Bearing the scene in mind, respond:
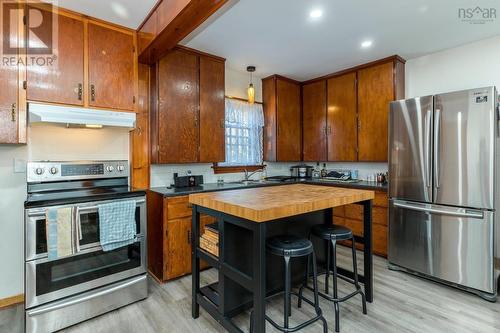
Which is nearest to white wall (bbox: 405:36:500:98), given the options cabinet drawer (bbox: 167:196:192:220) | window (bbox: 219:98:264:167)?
window (bbox: 219:98:264:167)

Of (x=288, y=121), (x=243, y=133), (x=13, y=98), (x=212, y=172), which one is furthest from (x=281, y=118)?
(x=13, y=98)

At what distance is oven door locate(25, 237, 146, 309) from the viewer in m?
1.89

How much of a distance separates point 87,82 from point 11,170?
1.04 meters

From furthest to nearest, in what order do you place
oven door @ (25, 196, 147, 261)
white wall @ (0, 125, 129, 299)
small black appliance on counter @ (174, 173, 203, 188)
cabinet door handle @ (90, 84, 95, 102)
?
small black appliance on counter @ (174, 173, 203, 188), cabinet door handle @ (90, 84, 95, 102), white wall @ (0, 125, 129, 299), oven door @ (25, 196, 147, 261)

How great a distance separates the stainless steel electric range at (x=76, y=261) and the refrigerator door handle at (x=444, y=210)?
8.94 feet

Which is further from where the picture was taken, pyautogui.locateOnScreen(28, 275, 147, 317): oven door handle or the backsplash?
the backsplash

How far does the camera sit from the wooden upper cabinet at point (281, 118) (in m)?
4.29

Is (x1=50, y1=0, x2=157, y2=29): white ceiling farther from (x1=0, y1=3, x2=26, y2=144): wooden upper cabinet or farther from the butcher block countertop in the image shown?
the butcher block countertop

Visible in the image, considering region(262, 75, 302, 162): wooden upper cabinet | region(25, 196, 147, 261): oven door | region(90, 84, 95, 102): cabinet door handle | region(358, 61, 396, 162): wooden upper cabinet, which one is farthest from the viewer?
region(262, 75, 302, 162): wooden upper cabinet

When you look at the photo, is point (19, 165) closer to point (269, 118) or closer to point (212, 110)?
point (212, 110)

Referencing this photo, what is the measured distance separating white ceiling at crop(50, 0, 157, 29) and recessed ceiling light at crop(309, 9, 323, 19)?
1.41 metres

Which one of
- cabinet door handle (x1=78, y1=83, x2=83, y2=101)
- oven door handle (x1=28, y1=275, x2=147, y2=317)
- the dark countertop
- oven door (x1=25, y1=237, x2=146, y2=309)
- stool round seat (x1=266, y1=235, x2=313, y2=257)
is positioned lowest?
oven door handle (x1=28, y1=275, x2=147, y2=317)

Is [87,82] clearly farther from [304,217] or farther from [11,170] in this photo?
[304,217]

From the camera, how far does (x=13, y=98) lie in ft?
6.91
